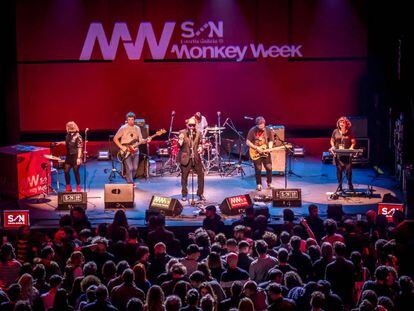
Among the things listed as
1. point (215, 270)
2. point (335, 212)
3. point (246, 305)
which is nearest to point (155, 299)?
point (246, 305)

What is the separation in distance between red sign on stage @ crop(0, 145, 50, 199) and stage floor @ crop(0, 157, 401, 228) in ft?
1.21

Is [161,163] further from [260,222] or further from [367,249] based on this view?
[367,249]

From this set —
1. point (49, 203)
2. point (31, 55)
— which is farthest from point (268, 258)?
point (31, 55)

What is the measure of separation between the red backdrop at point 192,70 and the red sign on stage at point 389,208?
971 cm

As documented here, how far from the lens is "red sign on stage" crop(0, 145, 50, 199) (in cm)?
1617

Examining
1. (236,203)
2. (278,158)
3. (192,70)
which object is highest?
(192,70)

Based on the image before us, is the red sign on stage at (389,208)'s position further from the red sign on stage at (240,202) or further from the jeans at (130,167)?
the jeans at (130,167)

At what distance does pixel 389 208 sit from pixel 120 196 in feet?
18.9

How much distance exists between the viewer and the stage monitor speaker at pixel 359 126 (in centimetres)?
2045

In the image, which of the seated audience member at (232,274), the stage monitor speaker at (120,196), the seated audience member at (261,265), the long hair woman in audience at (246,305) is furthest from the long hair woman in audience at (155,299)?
the stage monitor speaker at (120,196)

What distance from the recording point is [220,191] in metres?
17.1

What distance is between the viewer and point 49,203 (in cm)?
1586

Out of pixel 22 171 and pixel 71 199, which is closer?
pixel 71 199

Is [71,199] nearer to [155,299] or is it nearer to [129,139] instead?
[129,139]
